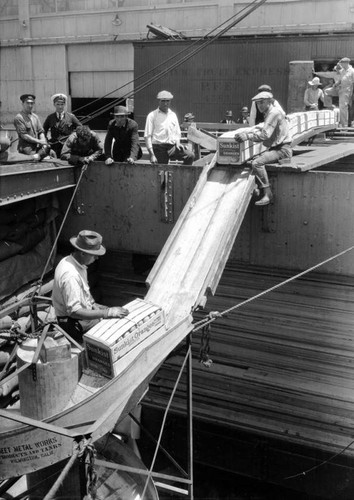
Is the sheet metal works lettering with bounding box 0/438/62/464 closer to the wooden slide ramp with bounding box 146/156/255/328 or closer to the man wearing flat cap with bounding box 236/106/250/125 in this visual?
the wooden slide ramp with bounding box 146/156/255/328

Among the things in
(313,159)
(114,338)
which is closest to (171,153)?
(313,159)

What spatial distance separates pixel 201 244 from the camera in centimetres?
693

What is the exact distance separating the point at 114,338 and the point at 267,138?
4.13 m

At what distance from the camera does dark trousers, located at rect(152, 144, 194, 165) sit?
9.48 m

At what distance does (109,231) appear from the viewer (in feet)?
31.5

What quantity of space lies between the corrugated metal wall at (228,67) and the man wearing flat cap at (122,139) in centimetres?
920

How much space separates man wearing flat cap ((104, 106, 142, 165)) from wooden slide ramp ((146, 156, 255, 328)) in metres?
1.92

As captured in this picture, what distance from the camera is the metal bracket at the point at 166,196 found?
901 cm

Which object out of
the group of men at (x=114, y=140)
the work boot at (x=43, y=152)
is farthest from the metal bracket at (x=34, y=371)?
the work boot at (x=43, y=152)

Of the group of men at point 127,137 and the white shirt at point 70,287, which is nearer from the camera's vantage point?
the white shirt at point 70,287

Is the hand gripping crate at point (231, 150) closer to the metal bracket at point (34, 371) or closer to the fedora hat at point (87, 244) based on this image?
the fedora hat at point (87, 244)

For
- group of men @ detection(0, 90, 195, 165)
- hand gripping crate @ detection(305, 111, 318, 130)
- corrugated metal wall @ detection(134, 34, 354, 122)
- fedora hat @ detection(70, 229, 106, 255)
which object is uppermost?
corrugated metal wall @ detection(134, 34, 354, 122)

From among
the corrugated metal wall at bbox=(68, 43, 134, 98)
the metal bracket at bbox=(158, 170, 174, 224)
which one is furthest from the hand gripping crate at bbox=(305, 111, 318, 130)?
the corrugated metal wall at bbox=(68, 43, 134, 98)

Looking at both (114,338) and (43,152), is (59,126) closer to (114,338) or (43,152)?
(43,152)
